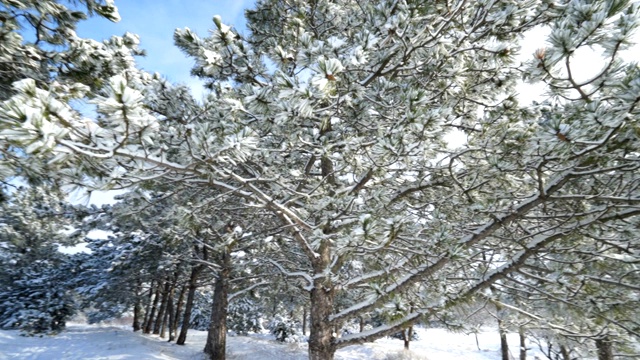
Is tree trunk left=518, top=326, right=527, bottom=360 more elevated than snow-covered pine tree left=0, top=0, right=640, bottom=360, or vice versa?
snow-covered pine tree left=0, top=0, right=640, bottom=360

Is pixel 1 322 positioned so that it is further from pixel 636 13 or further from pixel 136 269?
pixel 636 13

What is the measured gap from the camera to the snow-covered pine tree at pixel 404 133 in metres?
2.05

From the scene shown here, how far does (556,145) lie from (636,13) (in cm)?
88

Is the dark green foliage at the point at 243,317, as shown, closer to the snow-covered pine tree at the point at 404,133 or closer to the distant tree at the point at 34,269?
the distant tree at the point at 34,269

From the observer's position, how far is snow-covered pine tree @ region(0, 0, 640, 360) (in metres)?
2.05

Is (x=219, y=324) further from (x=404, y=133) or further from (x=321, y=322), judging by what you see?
(x=404, y=133)

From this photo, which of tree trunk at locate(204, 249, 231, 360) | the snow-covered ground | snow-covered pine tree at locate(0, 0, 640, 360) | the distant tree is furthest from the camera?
the distant tree

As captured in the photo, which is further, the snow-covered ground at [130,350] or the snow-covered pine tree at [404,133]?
the snow-covered ground at [130,350]

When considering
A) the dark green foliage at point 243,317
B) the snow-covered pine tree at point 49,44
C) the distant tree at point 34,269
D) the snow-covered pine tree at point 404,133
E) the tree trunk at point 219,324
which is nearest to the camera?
the snow-covered pine tree at point 404,133

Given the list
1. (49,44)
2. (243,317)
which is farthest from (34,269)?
(49,44)

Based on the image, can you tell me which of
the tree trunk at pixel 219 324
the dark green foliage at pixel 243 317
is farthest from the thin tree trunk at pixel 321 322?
the dark green foliage at pixel 243 317

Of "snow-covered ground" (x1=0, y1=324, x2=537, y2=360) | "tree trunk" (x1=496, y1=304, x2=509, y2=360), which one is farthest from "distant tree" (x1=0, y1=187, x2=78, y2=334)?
"tree trunk" (x1=496, y1=304, x2=509, y2=360)

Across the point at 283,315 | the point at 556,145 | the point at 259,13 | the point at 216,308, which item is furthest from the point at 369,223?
the point at 283,315

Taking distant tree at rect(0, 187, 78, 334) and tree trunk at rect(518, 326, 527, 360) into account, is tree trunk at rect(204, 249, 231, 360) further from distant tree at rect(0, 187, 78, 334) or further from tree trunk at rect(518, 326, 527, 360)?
tree trunk at rect(518, 326, 527, 360)
